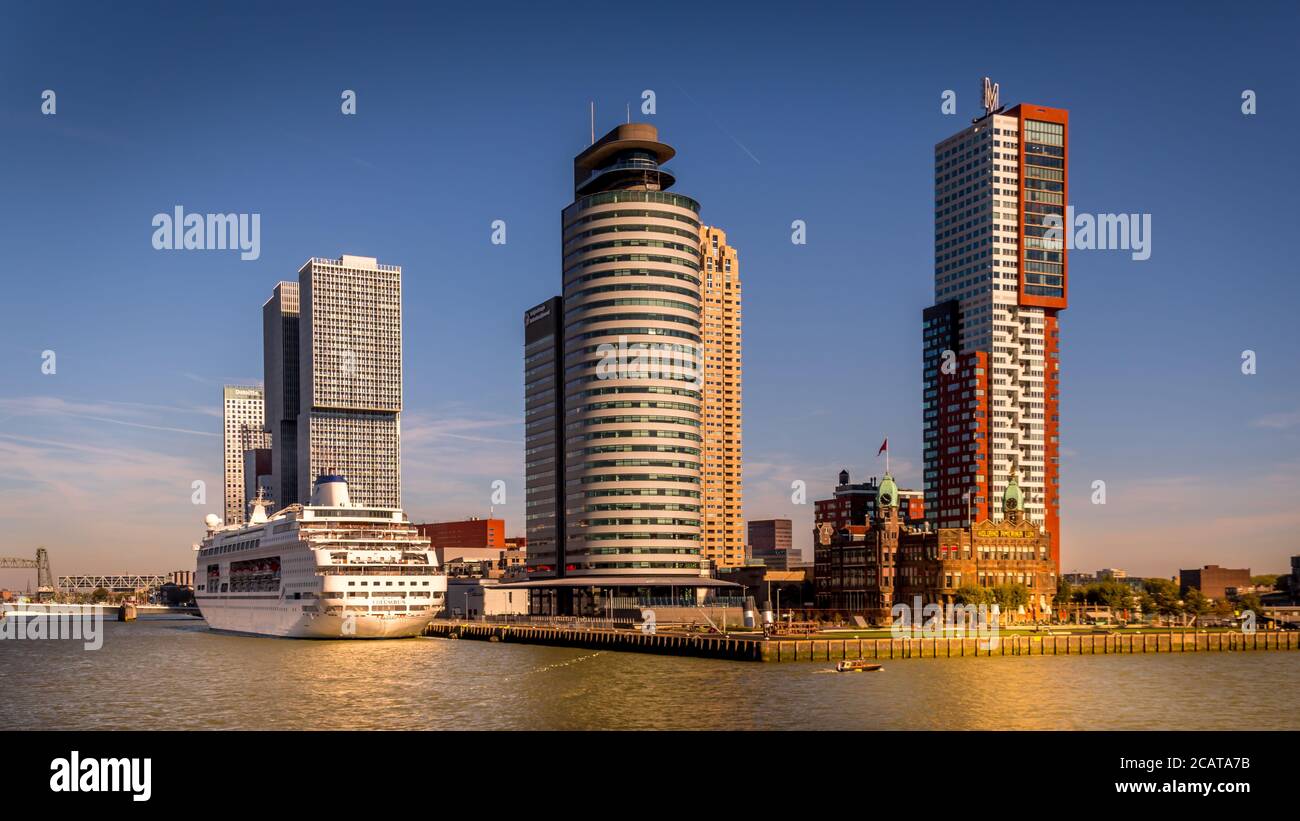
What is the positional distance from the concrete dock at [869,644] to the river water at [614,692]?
4702 millimetres

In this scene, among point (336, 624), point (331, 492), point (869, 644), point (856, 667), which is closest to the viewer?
point (856, 667)

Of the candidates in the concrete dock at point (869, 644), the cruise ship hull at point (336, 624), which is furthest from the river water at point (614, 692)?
the cruise ship hull at point (336, 624)

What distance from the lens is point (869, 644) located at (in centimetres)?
14612

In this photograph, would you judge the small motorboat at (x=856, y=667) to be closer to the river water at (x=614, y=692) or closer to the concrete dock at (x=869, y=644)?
the river water at (x=614, y=692)

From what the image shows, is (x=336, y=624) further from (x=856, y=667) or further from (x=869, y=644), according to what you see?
(x=856, y=667)

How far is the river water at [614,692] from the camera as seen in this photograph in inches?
3172

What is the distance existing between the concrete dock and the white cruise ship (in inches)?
784

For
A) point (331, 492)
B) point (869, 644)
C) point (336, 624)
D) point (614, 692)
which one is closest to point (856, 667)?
point (869, 644)

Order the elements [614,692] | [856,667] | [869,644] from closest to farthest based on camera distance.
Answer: [614,692], [856,667], [869,644]

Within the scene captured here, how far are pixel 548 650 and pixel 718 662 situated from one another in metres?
34.6

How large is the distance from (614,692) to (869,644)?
5708 cm
